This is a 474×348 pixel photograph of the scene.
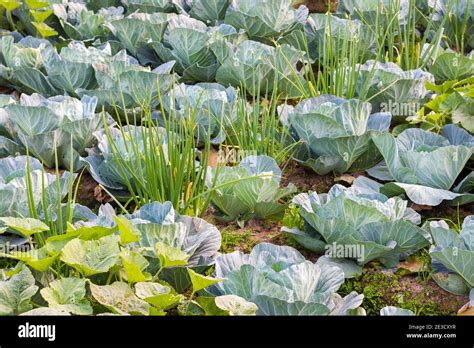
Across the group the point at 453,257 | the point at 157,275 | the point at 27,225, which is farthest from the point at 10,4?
the point at 453,257

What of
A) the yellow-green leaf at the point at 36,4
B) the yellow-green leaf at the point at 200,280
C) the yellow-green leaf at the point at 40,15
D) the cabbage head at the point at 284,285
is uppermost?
the yellow-green leaf at the point at 36,4

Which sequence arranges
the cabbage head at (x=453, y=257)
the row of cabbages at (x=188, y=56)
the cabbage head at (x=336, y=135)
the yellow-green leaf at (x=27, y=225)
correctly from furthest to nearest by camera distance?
the row of cabbages at (x=188, y=56) → the cabbage head at (x=336, y=135) → the cabbage head at (x=453, y=257) → the yellow-green leaf at (x=27, y=225)

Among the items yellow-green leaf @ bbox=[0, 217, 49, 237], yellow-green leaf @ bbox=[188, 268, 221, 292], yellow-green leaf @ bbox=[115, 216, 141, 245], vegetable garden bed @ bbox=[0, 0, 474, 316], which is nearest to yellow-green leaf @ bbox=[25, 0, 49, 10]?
vegetable garden bed @ bbox=[0, 0, 474, 316]

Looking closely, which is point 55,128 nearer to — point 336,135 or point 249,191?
point 249,191

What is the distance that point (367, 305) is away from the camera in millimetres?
3168

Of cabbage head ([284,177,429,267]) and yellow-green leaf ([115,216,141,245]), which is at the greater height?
yellow-green leaf ([115,216,141,245])

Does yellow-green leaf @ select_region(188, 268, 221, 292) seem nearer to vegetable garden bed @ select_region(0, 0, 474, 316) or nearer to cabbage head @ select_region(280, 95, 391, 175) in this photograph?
vegetable garden bed @ select_region(0, 0, 474, 316)

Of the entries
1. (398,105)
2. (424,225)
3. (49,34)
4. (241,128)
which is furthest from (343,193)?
(49,34)

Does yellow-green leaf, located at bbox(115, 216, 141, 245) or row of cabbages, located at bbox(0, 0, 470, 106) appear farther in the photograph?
row of cabbages, located at bbox(0, 0, 470, 106)

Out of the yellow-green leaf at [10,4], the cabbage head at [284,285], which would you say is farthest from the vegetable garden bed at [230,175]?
the yellow-green leaf at [10,4]

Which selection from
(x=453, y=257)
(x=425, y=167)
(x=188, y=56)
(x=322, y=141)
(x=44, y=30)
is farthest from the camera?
(x=44, y=30)

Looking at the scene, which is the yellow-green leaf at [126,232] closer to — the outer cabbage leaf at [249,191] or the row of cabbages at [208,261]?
the row of cabbages at [208,261]

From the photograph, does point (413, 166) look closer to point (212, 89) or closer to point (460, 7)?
point (212, 89)

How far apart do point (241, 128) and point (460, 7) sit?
2436mm
